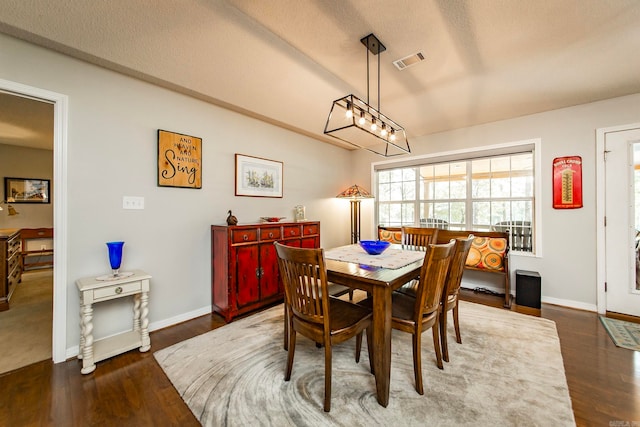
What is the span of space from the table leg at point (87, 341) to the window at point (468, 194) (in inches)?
164

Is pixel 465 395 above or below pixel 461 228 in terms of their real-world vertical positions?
below

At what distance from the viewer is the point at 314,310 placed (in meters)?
1.52

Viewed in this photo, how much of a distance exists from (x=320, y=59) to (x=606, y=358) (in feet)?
10.8

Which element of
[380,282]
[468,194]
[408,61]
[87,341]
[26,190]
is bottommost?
[87,341]

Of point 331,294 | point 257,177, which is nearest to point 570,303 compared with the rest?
point 331,294

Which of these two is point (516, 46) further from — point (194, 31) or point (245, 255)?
point (245, 255)

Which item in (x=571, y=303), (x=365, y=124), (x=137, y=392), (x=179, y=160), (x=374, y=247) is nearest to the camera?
(x=137, y=392)

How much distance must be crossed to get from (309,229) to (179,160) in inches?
69.2

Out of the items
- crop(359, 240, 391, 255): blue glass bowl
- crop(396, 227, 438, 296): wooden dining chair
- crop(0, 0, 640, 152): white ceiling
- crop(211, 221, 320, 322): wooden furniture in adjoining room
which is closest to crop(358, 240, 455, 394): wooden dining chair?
crop(359, 240, 391, 255): blue glass bowl

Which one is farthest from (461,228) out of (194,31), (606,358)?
(194,31)

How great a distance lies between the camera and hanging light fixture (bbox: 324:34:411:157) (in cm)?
183

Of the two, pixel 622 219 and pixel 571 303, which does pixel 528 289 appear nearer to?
pixel 571 303

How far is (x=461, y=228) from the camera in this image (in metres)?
3.87

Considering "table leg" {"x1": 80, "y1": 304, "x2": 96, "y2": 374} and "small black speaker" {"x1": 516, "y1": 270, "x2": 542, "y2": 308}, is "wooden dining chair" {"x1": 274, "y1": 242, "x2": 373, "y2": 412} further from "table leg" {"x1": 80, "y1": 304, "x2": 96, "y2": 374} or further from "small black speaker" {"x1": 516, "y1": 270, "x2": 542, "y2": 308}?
"small black speaker" {"x1": 516, "y1": 270, "x2": 542, "y2": 308}
